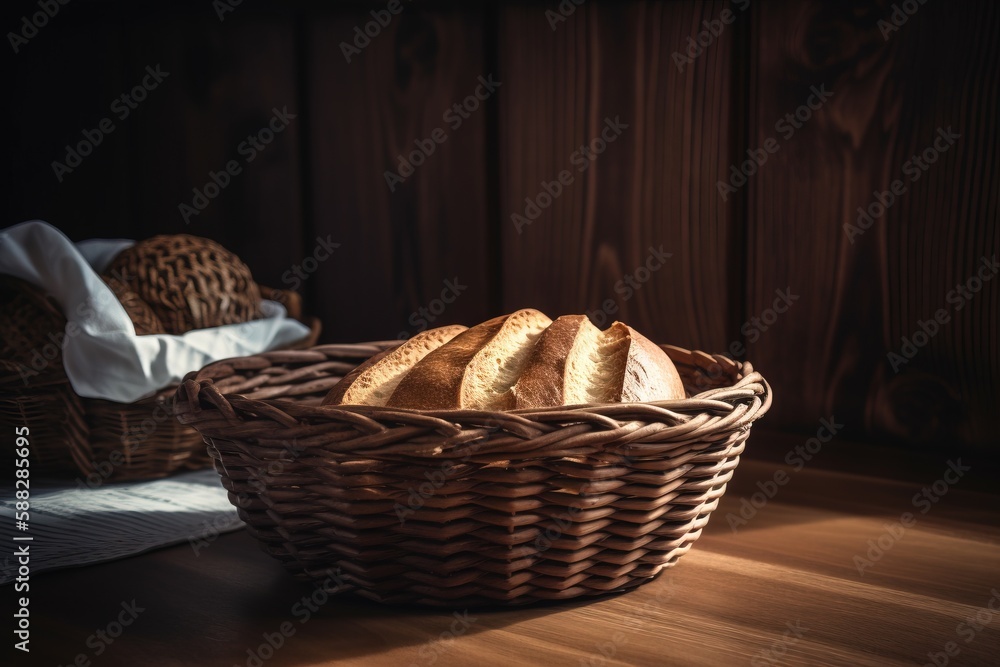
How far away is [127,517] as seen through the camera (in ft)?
3.26

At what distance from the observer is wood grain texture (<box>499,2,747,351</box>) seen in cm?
133

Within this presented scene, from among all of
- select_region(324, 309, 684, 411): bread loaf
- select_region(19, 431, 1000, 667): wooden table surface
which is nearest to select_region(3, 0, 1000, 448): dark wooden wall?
select_region(19, 431, 1000, 667): wooden table surface

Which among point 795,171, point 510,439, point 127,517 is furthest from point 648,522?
point 795,171

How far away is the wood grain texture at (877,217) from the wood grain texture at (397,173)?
0.53 metres

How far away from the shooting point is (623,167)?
1409 mm

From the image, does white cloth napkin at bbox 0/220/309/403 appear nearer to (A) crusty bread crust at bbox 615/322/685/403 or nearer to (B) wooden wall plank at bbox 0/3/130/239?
(A) crusty bread crust at bbox 615/322/685/403

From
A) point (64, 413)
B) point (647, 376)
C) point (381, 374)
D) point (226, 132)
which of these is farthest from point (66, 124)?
point (647, 376)

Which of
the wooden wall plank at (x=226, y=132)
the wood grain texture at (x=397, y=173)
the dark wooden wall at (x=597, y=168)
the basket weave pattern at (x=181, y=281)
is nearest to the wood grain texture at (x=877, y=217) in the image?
the dark wooden wall at (x=597, y=168)

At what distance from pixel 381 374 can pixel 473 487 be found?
248 mm

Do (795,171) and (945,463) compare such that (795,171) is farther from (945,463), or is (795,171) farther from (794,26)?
(945,463)

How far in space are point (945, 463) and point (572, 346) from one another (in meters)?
0.69

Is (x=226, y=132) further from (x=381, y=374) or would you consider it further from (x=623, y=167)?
(x=381, y=374)

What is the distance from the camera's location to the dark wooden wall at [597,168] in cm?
118

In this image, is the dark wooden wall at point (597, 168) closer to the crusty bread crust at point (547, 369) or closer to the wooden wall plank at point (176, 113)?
the wooden wall plank at point (176, 113)
